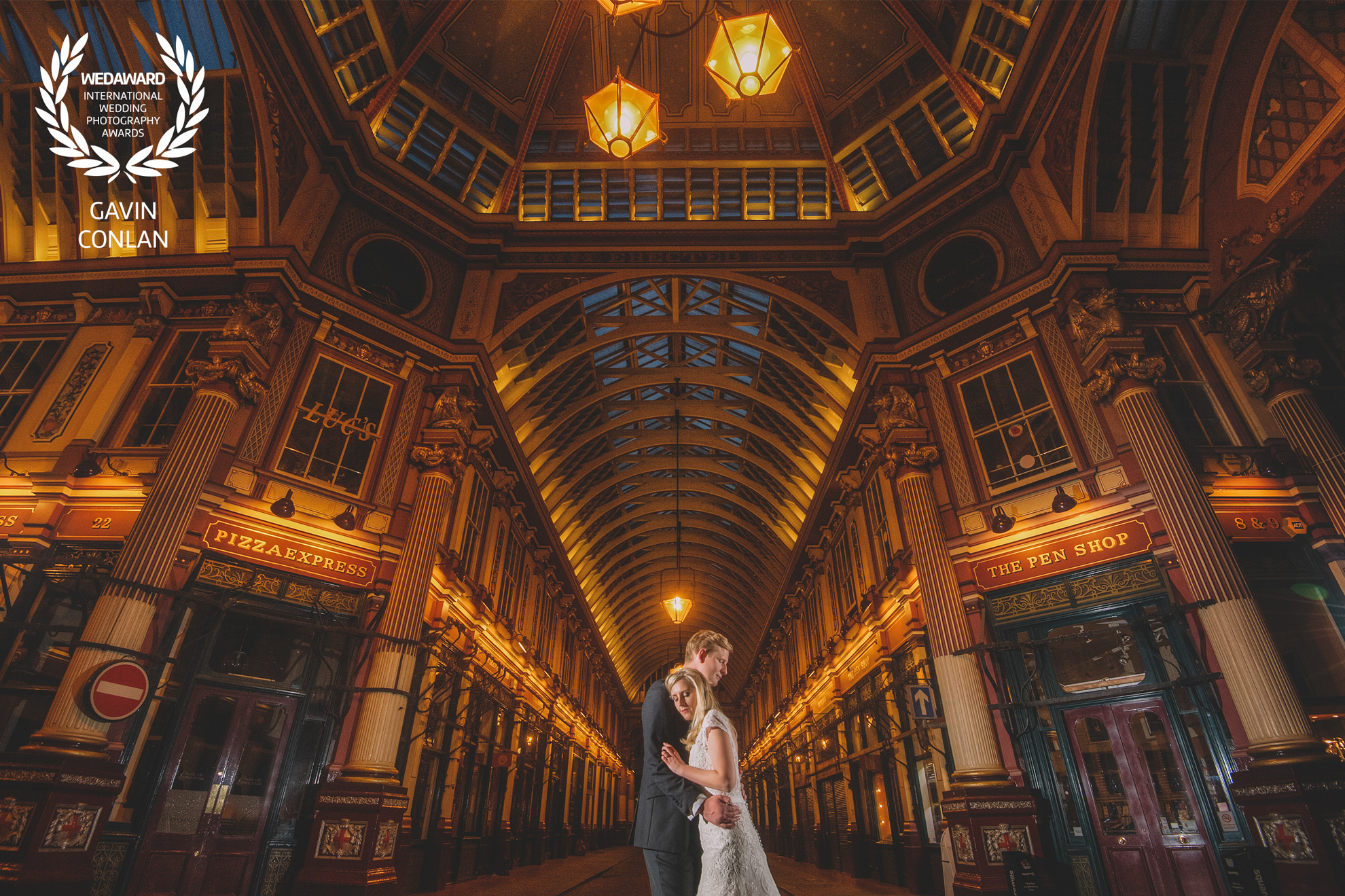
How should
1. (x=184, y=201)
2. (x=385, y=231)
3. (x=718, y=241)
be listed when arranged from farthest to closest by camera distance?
(x=718, y=241) < (x=385, y=231) < (x=184, y=201)

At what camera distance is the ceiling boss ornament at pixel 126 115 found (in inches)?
402

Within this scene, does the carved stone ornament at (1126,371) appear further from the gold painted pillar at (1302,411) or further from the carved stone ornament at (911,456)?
the carved stone ornament at (911,456)

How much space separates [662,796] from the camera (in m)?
2.95

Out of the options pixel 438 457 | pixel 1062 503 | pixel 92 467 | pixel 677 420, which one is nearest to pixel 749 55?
pixel 1062 503

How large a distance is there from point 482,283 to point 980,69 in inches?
442

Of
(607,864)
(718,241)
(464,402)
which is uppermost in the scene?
(718,241)

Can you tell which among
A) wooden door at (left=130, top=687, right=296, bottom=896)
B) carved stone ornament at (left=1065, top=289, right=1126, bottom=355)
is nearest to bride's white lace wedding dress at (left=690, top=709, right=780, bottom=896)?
wooden door at (left=130, top=687, right=296, bottom=896)

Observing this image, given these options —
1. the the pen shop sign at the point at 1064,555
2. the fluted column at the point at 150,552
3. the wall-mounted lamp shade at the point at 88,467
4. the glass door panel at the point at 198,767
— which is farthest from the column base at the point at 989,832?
the wall-mounted lamp shade at the point at 88,467

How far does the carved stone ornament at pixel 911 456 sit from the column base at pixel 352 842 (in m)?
9.41

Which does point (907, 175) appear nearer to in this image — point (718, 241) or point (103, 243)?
point (718, 241)

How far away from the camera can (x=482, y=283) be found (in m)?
13.2

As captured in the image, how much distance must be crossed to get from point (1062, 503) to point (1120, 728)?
3.14 metres

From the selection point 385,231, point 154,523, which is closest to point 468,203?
point 385,231

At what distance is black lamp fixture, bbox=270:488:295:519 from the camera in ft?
30.7
